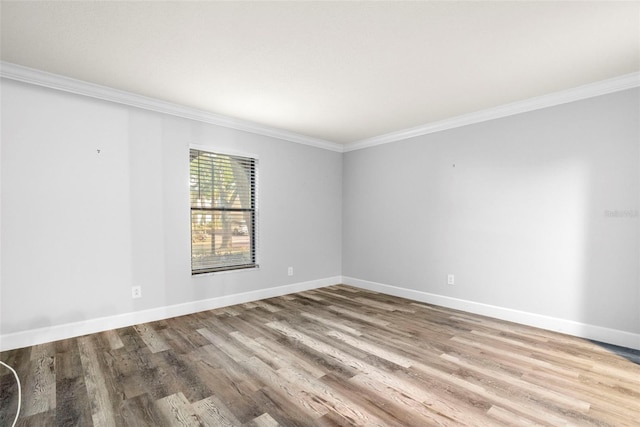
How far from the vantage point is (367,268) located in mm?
5078

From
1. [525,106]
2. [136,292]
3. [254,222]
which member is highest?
[525,106]

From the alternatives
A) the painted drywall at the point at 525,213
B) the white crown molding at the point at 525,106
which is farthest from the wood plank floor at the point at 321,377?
the white crown molding at the point at 525,106

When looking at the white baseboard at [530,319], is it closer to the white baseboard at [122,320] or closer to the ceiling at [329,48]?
the white baseboard at [122,320]

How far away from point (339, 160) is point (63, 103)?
3782 mm

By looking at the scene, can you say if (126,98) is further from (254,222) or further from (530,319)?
(530,319)

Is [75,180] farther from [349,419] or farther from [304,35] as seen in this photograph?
[349,419]

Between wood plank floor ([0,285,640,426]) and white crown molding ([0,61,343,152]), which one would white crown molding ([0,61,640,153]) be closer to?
white crown molding ([0,61,343,152])

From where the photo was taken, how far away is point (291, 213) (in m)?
4.80

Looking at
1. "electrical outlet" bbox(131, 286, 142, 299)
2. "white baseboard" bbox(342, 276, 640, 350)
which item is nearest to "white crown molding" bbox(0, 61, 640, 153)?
"electrical outlet" bbox(131, 286, 142, 299)

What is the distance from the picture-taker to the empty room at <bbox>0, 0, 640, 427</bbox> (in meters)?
1.98

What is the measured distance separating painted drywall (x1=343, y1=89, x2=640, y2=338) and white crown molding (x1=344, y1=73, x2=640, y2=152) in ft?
0.21

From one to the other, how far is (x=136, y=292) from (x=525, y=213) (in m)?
4.36

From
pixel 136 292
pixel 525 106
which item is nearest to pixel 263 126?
pixel 136 292

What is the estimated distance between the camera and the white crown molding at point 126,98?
2717mm
